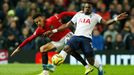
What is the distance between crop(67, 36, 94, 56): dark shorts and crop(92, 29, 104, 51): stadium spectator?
330 inches

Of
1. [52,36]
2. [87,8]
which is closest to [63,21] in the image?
[52,36]

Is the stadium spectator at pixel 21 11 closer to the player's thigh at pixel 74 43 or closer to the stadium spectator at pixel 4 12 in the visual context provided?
the stadium spectator at pixel 4 12

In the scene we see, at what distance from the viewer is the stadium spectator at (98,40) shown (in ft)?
79.8

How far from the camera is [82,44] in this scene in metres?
15.9

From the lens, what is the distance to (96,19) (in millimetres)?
15938

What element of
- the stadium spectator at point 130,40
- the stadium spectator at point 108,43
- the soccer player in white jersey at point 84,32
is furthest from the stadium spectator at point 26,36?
the soccer player in white jersey at point 84,32

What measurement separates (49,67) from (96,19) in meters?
2.09

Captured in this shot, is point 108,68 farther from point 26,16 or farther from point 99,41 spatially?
point 26,16

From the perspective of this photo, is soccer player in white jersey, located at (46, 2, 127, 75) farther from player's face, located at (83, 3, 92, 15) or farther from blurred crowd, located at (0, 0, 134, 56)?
blurred crowd, located at (0, 0, 134, 56)

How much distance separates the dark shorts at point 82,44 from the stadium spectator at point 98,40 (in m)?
8.38

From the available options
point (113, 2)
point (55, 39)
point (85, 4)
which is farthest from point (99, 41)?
point (85, 4)

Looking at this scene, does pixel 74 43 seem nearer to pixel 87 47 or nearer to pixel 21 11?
pixel 87 47

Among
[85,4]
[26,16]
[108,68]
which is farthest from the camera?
[26,16]

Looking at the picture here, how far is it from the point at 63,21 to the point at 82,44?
8.49 m
